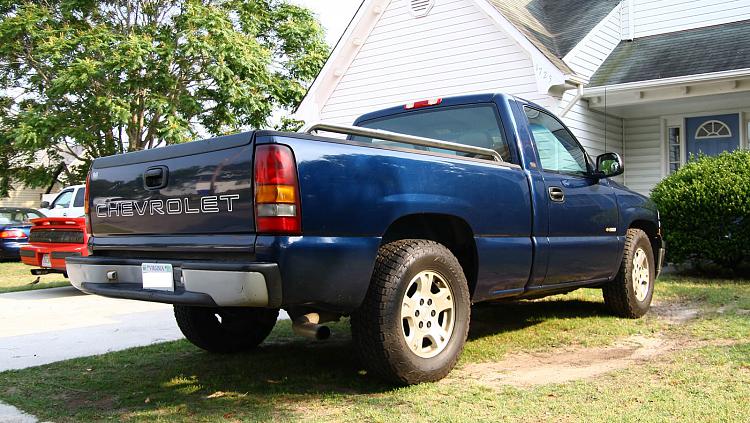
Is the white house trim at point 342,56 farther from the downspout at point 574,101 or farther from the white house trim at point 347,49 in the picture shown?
the downspout at point 574,101

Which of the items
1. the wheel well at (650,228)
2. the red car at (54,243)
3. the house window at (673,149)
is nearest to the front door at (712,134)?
the house window at (673,149)

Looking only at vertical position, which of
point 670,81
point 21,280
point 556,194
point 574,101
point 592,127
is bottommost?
point 21,280

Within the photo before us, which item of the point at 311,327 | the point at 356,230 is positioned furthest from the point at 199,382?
the point at 356,230

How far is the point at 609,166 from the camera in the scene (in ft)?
19.5

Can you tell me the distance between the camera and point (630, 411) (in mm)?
3549

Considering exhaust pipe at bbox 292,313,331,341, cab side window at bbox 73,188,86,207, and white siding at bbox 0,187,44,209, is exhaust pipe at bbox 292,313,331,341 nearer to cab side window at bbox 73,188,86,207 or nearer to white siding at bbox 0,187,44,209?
cab side window at bbox 73,188,86,207

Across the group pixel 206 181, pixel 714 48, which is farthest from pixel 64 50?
pixel 206 181

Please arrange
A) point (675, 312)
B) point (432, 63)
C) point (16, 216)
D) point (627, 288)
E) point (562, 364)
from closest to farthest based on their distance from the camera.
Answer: point (562, 364) < point (627, 288) < point (675, 312) < point (432, 63) < point (16, 216)

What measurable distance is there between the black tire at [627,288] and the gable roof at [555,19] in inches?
236

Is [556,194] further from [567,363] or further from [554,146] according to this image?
[567,363]

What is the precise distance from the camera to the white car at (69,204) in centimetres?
1319

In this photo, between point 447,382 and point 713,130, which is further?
point 713,130

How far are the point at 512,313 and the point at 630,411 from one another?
332cm

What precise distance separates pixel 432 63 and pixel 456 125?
29.5 feet
